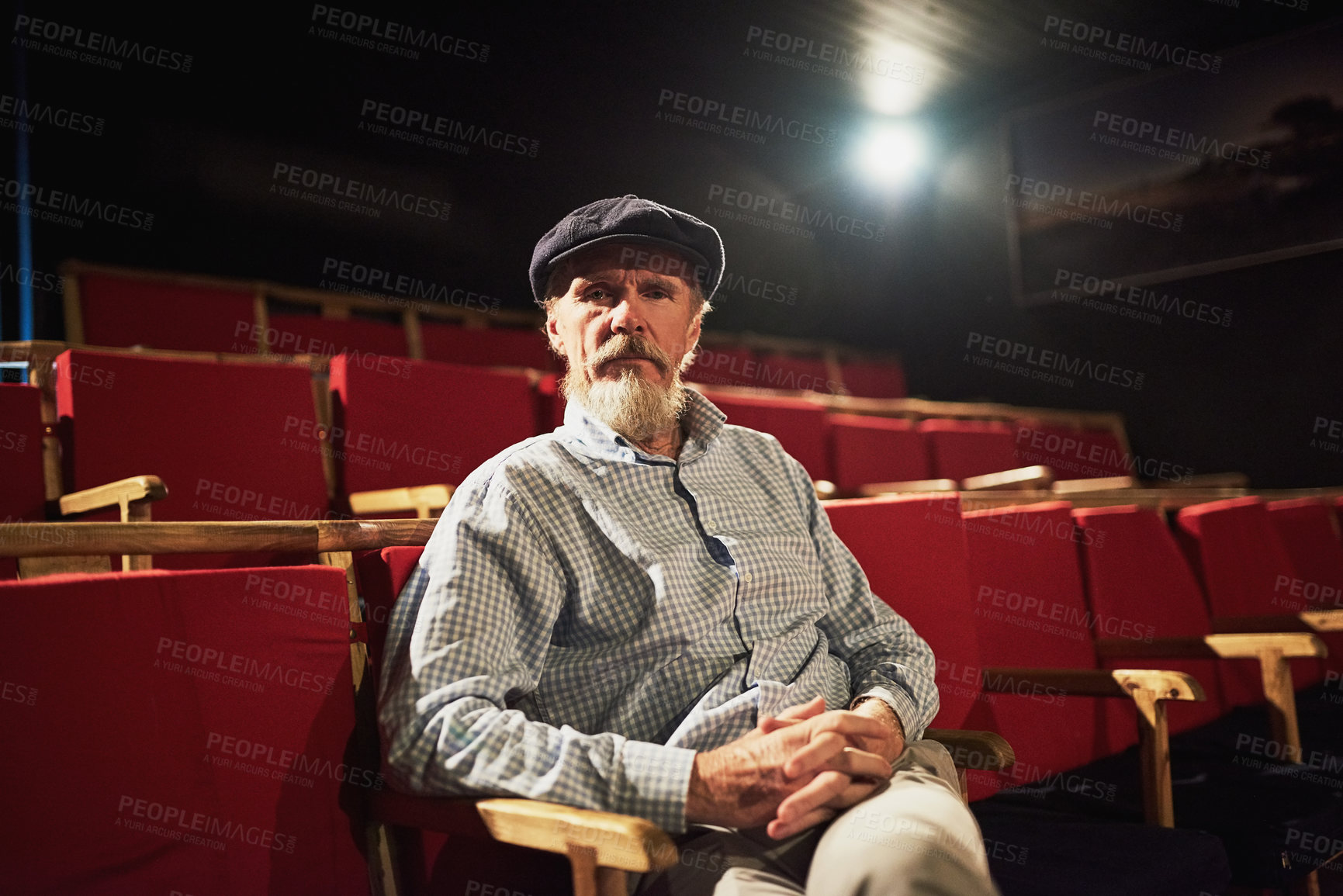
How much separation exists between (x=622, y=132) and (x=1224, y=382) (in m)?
2.50

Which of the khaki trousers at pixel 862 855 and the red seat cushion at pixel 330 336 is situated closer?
the khaki trousers at pixel 862 855

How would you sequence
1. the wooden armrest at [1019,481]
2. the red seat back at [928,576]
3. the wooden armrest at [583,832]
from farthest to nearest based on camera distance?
the wooden armrest at [1019,481]
the red seat back at [928,576]
the wooden armrest at [583,832]

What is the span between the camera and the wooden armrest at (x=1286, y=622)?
143 cm

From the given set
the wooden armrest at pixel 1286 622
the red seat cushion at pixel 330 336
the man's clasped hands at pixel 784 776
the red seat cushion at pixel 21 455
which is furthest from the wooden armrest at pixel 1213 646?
the red seat cushion at pixel 330 336

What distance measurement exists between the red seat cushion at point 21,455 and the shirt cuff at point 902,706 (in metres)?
1.19

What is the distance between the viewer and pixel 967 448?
2674mm

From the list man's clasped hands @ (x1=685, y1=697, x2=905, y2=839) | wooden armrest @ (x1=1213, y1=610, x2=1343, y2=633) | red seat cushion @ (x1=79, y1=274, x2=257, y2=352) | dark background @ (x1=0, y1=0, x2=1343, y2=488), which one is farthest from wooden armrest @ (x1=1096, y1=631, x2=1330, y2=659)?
dark background @ (x1=0, y1=0, x2=1343, y2=488)

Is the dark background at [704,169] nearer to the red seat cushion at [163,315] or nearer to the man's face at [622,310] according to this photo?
the red seat cushion at [163,315]

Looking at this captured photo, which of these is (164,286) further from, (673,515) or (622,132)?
(673,515)

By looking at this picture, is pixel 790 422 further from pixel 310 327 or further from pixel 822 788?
pixel 310 327

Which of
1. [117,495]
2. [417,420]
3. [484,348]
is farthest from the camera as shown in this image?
[484,348]

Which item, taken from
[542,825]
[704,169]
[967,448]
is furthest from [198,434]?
[704,169]

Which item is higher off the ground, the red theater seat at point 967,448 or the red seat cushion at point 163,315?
the red seat cushion at point 163,315

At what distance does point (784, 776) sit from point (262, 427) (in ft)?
3.77
